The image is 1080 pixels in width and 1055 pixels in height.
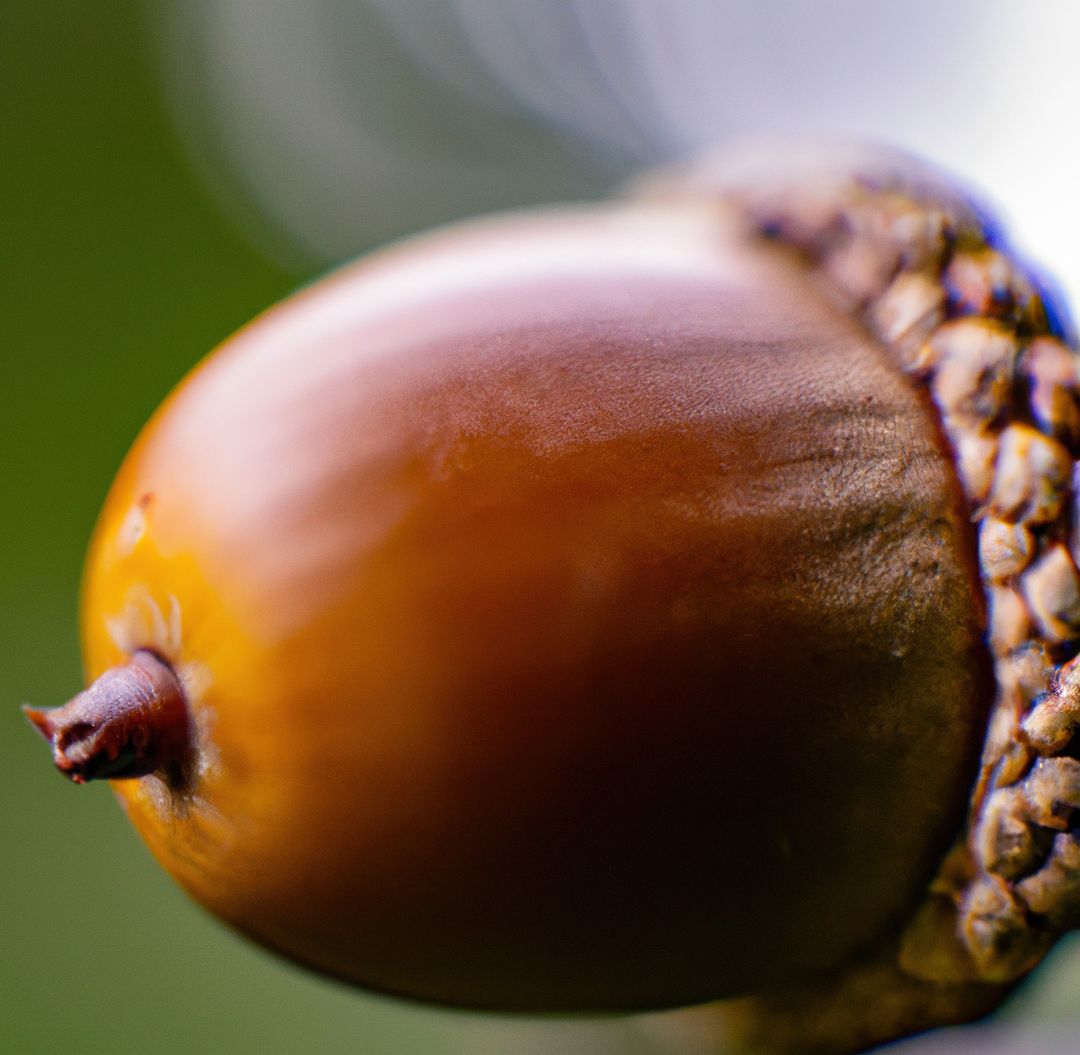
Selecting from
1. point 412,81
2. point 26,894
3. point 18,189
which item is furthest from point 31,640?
point 412,81

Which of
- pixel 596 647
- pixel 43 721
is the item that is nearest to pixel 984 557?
pixel 596 647

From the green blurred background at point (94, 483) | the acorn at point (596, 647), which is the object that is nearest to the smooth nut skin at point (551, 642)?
the acorn at point (596, 647)

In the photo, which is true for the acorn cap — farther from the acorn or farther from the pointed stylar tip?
the pointed stylar tip

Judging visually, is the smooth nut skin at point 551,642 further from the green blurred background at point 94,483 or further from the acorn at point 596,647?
the green blurred background at point 94,483

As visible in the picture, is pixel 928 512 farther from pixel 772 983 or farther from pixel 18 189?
pixel 18 189

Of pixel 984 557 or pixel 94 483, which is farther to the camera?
pixel 94 483

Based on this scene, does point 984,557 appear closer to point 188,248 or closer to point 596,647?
point 596,647

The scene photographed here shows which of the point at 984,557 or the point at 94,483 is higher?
the point at 984,557
